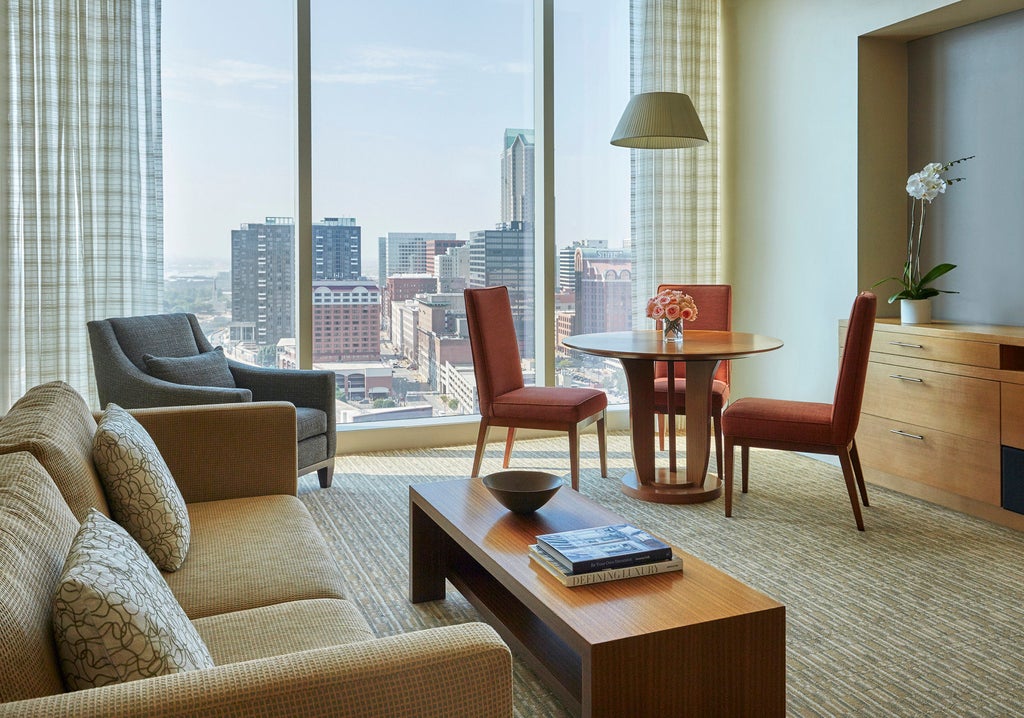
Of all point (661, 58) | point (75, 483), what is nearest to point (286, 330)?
point (661, 58)

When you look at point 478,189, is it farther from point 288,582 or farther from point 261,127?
point 288,582

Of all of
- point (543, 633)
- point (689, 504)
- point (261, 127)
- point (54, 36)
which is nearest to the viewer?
point (543, 633)

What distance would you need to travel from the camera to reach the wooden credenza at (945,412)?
3.63 metres

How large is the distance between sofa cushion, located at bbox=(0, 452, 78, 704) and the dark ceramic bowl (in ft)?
3.64

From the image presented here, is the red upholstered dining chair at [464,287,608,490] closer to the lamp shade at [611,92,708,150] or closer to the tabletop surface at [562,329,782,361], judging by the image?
the tabletop surface at [562,329,782,361]

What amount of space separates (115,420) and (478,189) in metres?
3.54

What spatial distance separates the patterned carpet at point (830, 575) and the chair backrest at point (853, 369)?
1.44ft

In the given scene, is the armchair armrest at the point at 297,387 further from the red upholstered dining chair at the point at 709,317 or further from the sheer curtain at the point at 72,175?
the red upholstered dining chair at the point at 709,317

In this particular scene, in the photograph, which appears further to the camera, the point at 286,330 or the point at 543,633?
the point at 286,330

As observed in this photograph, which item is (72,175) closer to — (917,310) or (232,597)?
(232,597)

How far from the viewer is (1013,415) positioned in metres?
3.56

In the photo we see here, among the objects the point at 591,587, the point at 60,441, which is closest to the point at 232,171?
the point at 60,441

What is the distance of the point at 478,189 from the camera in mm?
5457

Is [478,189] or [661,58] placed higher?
[661,58]
